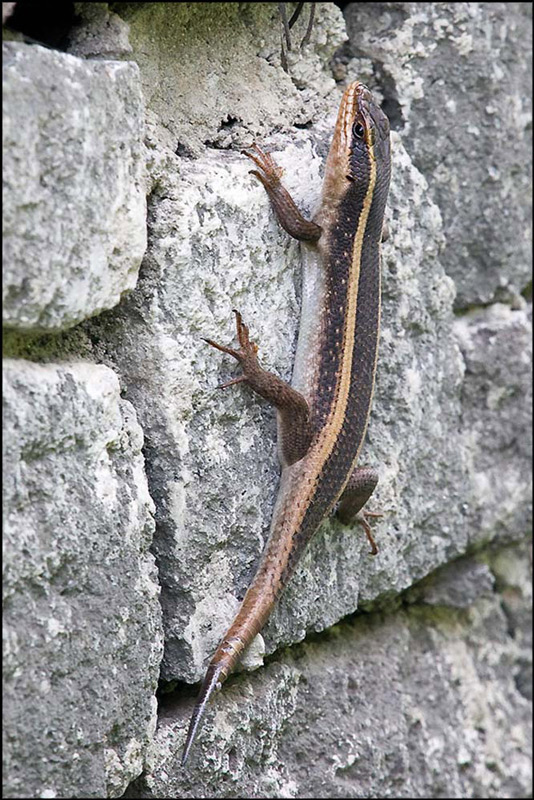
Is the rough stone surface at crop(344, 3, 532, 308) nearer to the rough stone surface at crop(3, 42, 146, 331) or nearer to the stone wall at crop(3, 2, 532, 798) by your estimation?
the stone wall at crop(3, 2, 532, 798)

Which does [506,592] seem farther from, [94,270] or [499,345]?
[94,270]

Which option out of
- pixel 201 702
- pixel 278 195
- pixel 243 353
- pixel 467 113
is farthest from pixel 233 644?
pixel 467 113

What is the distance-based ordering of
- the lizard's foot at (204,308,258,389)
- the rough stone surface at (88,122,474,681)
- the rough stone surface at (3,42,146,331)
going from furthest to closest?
the lizard's foot at (204,308,258,389) → the rough stone surface at (88,122,474,681) → the rough stone surface at (3,42,146,331)

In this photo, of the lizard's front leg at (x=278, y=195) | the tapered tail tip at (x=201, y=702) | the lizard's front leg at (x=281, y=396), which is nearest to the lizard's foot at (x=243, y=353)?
the lizard's front leg at (x=281, y=396)

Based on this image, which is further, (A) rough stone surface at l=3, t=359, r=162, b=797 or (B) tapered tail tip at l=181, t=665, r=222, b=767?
(B) tapered tail tip at l=181, t=665, r=222, b=767

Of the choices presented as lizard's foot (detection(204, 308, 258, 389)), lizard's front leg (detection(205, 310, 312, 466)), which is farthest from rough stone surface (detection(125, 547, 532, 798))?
lizard's foot (detection(204, 308, 258, 389))

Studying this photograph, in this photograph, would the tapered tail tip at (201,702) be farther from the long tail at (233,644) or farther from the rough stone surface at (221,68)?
the rough stone surface at (221,68)
